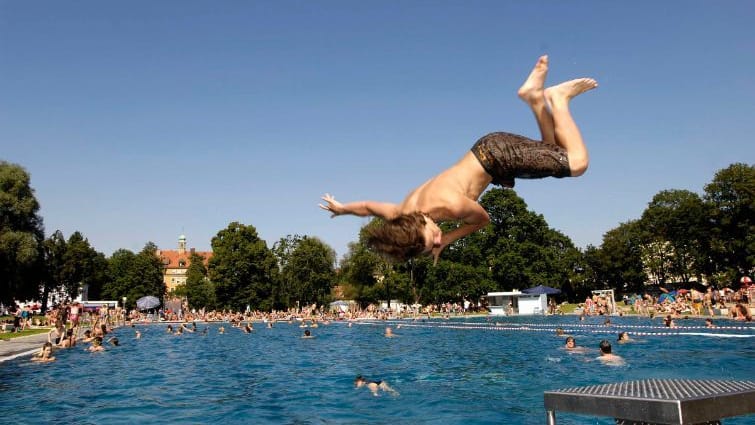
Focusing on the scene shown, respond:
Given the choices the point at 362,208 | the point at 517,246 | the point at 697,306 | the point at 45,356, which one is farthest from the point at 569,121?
the point at 517,246

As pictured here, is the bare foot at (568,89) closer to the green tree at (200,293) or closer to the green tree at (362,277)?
the green tree at (362,277)

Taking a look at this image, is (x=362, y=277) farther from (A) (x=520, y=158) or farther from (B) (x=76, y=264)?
(A) (x=520, y=158)

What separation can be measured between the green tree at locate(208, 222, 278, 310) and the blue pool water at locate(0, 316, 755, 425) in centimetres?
3941

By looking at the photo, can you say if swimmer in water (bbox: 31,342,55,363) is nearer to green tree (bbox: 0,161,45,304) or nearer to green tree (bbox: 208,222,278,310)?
green tree (bbox: 0,161,45,304)

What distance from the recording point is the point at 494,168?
4.33 metres

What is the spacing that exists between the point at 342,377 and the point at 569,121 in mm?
15062

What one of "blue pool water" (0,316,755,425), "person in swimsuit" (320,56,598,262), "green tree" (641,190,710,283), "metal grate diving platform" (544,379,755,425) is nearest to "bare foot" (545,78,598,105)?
"person in swimsuit" (320,56,598,262)

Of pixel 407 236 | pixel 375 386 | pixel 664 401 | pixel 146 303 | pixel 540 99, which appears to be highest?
pixel 540 99

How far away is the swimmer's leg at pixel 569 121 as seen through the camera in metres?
4.26

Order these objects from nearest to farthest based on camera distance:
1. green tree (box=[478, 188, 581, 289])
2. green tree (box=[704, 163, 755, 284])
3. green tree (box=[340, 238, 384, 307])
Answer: green tree (box=[704, 163, 755, 284])
green tree (box=[478, 188, 581, 289])
green tree (box=[340, 238, 384, 307])

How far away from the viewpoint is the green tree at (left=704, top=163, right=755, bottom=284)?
53906 mm

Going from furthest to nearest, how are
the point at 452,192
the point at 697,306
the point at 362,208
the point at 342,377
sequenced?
the point at 697,306
the point at 342,377
the point at 362,208
the point at 452,192

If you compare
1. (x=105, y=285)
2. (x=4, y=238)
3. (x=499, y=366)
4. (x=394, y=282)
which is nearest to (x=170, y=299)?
(x=105, y=285)

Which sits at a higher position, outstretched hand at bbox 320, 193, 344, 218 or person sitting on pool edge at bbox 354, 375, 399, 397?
outstretched hand at bbox 320, 193, 344, 218
